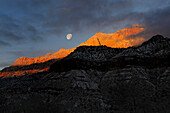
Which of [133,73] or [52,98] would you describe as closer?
[52,98]

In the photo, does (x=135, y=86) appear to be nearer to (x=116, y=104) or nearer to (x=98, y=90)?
(x=116, y=104)

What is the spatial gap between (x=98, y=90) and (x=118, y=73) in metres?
14.3

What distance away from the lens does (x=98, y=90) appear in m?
68.9

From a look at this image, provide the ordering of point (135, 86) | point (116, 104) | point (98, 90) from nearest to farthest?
point (116, 104) < point (135, 86) < point (98, 90)

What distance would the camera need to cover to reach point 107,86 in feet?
231

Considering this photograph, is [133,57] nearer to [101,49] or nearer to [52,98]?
[101,49]

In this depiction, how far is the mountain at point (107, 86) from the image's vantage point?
5675cm

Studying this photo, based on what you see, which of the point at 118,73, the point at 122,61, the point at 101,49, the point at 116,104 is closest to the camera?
the point at 116,104

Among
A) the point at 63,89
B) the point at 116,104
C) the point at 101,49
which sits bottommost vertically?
the point at 116,104

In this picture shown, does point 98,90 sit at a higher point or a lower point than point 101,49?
lower

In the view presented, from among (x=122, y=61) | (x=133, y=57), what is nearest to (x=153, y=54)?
(x=133, y=57)

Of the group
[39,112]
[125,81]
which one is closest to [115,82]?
[125,81]

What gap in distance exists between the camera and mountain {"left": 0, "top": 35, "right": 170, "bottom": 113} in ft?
186

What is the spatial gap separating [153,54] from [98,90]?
40.2 meters
